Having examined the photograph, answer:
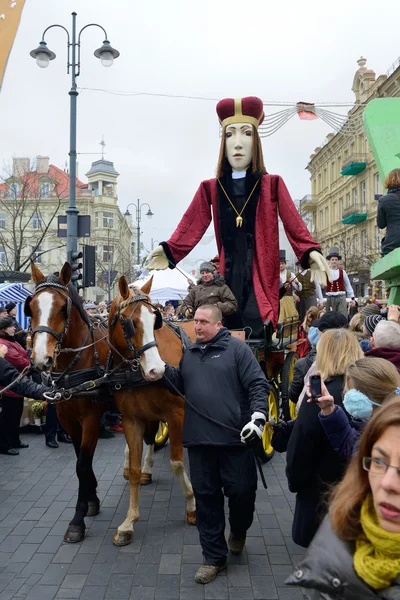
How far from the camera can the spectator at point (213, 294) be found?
18.5 ft

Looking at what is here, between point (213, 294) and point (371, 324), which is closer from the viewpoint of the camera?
point (371, 324)

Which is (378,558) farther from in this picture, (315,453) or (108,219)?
(108,219)

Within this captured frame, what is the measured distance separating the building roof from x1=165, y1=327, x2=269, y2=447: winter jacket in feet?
208

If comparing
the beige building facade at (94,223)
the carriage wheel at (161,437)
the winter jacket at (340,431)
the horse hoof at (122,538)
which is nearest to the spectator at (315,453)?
the winter jacket at (340,431)

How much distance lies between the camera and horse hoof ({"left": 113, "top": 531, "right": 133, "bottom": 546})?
435cm

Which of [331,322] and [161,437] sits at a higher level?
[331,322]

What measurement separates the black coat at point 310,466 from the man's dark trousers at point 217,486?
787 mm

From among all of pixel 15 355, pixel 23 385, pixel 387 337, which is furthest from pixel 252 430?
pixel 15 355

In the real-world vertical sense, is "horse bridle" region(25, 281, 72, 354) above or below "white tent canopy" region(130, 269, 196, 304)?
below

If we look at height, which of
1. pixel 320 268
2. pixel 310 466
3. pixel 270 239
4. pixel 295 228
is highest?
pixel 295 228

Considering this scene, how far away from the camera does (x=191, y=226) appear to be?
20.7 feet

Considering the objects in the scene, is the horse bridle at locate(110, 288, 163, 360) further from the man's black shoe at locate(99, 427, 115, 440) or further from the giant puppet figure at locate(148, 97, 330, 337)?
the man's black shoe at locate(99, 427, 115, 440)

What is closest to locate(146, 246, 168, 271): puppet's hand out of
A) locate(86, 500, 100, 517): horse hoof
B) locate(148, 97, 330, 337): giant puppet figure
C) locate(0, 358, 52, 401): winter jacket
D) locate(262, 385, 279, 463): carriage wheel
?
locate(148, 97, 330, 337): giant puppet figure

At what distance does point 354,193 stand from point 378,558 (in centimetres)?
4010
